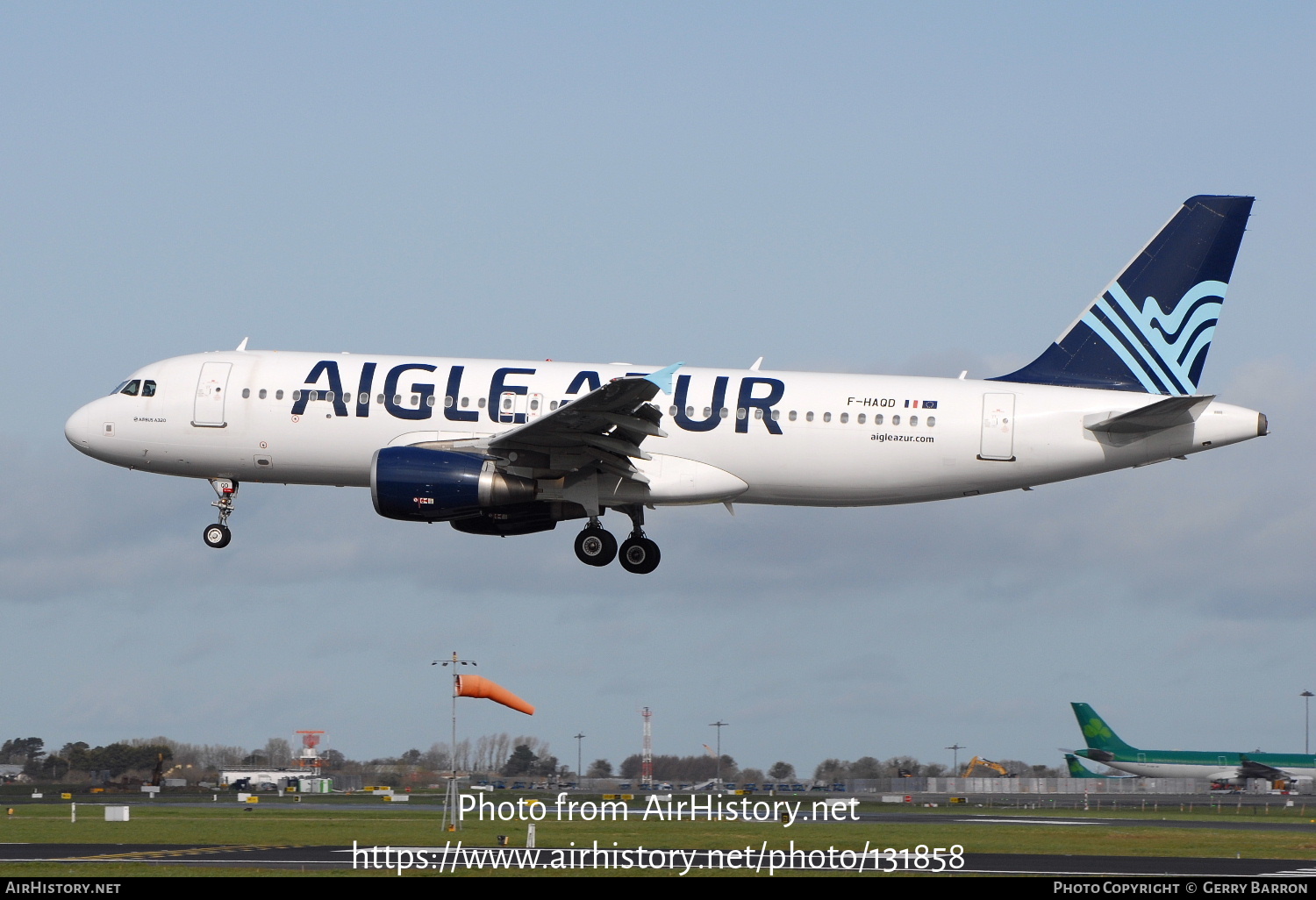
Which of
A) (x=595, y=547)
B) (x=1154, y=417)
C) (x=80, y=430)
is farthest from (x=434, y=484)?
(x=1154, y=417)

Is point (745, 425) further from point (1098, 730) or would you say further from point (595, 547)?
point (1098, 730)

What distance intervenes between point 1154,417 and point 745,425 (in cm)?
1013

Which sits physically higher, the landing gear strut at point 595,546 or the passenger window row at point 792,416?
the passenger window row at point 792,416

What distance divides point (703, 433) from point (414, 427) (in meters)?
7.33

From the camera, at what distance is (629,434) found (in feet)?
118

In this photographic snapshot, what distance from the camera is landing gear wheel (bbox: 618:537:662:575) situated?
39094 millimetres

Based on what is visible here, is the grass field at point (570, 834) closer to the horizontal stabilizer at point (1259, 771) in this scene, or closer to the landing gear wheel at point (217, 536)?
the landing gear wheel at point (217, 536)

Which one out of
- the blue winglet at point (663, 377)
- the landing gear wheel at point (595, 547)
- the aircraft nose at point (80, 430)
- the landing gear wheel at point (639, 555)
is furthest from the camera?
the aircraft nose at point (80, 430)

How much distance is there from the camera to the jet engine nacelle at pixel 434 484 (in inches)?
1393

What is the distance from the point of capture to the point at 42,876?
27875 mm

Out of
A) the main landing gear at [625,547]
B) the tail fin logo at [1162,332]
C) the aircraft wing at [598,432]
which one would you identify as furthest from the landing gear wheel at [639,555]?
the tail fin logo at [1162,332]

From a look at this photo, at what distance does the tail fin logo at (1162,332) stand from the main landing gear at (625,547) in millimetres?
13468

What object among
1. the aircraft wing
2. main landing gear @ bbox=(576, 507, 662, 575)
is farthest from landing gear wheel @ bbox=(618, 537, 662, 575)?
the aircraft wing
